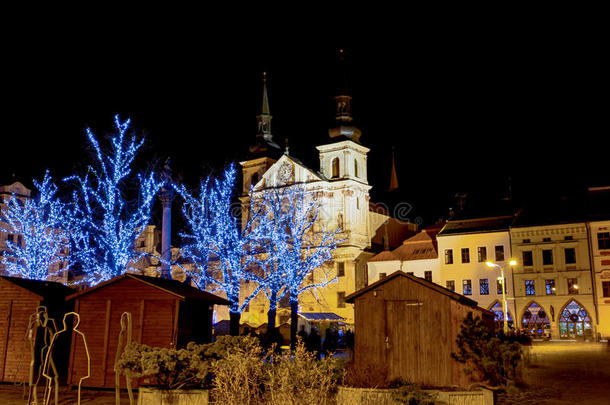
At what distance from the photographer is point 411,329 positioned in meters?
18.8

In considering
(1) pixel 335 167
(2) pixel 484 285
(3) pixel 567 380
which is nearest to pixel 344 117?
(1) pixel 335 167

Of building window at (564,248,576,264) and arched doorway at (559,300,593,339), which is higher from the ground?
building window at (564,248,576,264)

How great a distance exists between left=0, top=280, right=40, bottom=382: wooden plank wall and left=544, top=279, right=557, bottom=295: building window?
140 feet

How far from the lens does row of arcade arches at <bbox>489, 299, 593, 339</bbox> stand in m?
49.9

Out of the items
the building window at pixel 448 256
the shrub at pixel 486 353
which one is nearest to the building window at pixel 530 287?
the building window at pixel 448 256

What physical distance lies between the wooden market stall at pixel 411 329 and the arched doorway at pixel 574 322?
34.8 meters

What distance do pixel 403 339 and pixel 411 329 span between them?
0.38 m

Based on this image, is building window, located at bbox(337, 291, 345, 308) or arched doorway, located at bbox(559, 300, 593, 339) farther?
building window, located at bbox(337, 291, 345, 308)

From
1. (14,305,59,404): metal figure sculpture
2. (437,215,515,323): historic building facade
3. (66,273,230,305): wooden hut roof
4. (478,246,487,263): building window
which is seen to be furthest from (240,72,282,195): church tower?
(14,305,59,404): metal figure sculpture

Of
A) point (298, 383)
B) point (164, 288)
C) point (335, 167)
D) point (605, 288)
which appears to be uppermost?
point (335, 167)

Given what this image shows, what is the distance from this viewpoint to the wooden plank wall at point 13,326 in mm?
19828

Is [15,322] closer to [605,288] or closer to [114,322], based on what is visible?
[114,322]

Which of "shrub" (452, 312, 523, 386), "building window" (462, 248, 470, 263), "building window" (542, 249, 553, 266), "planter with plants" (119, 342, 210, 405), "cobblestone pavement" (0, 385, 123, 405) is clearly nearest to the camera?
"planter with plants" (119, 342, 210, 405)

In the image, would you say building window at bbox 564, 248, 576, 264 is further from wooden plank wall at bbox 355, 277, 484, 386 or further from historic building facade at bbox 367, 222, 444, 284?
wooden plank wall at bbox 355, 277, 484, 386
